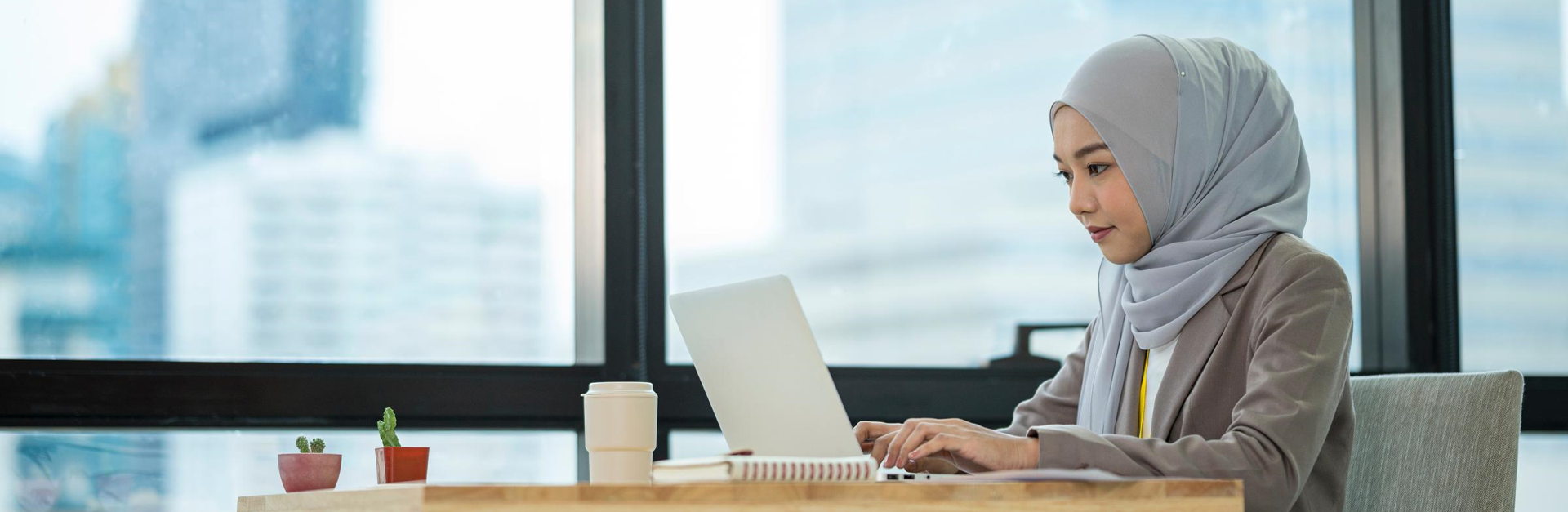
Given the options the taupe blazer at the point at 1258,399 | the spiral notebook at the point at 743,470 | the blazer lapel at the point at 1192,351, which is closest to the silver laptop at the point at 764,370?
the spiral notebook at the point at 743,470

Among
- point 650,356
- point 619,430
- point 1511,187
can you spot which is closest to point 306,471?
point 619,430

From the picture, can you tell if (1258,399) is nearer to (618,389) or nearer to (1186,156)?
(1186,156)

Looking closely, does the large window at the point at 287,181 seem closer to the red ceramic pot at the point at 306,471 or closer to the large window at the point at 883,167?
the large window at the point at 883,167

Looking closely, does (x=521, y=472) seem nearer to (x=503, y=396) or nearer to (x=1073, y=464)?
(x=503, y=396)

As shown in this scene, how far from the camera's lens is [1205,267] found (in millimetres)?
1571

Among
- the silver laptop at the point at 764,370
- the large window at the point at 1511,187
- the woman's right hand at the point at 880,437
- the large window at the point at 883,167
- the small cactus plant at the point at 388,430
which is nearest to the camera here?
the silver laptop at the point at 764,370

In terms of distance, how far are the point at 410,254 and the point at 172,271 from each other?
403mm

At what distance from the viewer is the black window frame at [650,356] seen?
232 cm

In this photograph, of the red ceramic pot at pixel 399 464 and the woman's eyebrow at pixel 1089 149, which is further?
the woman's eyebrow at pixel 1089 149

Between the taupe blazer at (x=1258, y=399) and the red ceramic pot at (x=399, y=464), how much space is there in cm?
60

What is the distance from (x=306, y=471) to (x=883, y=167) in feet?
4.89

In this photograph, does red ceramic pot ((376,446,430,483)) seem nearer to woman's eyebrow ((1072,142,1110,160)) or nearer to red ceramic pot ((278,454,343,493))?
red ceramic pot ((278,454,343,493))

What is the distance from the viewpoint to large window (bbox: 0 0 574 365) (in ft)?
7.68

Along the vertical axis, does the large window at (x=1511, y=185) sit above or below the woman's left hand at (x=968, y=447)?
above
